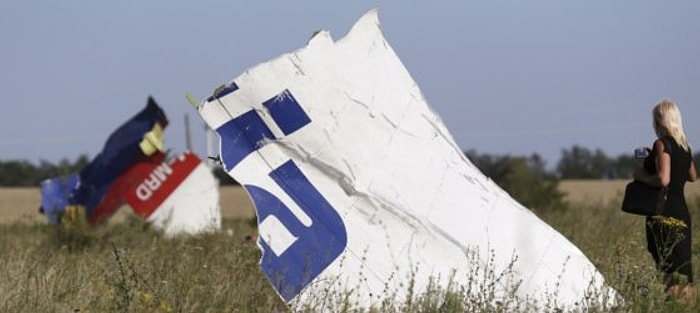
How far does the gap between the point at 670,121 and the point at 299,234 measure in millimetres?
2318

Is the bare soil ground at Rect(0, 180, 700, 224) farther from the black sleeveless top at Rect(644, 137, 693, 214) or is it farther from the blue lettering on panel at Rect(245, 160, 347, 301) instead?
the blue lettering on panel at Rect(245, 160, 347, 301)

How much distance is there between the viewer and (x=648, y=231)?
24.2 ft

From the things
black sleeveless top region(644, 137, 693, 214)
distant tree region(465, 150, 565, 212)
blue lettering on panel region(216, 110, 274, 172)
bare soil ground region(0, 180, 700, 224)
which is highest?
bare soil ground region(0, 180, 700, 224)

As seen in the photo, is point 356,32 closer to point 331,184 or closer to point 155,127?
point 331,184

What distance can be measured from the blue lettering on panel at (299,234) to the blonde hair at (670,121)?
2057mm

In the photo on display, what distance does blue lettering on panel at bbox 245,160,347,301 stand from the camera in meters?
6.52

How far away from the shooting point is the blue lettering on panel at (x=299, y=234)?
652cm

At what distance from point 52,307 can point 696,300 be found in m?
3.50

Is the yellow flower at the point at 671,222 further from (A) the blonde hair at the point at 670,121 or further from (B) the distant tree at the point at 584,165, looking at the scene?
(B) the distant tree at the point at 584,165

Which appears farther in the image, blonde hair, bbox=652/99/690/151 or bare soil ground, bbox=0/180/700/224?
bare soil ground, bbox=0/180/700/224

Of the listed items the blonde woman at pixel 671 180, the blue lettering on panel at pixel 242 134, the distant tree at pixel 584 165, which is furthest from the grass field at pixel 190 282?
the distant tree at pixel 584 165

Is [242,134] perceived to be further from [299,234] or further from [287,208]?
[299,234]

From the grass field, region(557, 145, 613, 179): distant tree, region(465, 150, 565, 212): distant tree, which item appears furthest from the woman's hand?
region(557, 145, 613, 179): distant tree

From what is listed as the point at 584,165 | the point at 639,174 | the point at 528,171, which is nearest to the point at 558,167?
the point at 584,165
